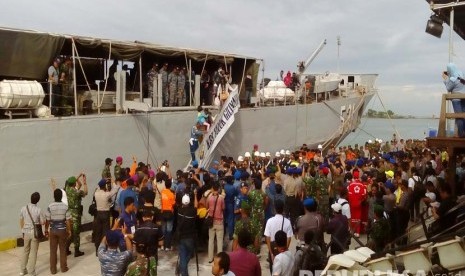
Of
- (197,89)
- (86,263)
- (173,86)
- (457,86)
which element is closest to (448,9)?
(457,86)

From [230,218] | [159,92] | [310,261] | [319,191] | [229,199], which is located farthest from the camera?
→ [159,92]

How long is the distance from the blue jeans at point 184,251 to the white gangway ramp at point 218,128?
6.09 meters

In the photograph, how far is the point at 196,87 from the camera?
47.9 feet

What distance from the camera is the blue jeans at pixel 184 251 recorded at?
7148 millimetres

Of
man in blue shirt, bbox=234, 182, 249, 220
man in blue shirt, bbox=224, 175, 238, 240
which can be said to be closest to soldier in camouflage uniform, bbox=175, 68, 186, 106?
man in blue shirt, bbox=224, 175, 238, 240

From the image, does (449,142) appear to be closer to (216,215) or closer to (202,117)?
(216,215)

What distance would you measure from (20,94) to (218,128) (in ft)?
18.7

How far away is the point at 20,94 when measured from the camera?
9.79m

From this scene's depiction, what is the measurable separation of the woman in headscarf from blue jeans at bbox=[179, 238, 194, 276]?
5.05 metres

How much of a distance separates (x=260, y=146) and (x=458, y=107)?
29.8ft

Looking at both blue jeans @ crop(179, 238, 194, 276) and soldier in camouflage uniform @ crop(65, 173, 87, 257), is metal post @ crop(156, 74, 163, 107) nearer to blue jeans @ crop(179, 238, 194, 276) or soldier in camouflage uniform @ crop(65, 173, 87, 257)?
soldier in camouflage uniform @ crop(65, 173, 87, 257)

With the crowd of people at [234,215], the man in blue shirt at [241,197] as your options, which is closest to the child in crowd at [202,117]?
the crowd of people at [234,215]

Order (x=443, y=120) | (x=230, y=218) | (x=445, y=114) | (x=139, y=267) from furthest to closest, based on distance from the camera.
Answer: (x=230, y=218), (x=443, y=120), (x=445, y=114), (x=139, y=267)

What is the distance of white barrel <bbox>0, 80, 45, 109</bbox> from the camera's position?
9.64 meters
